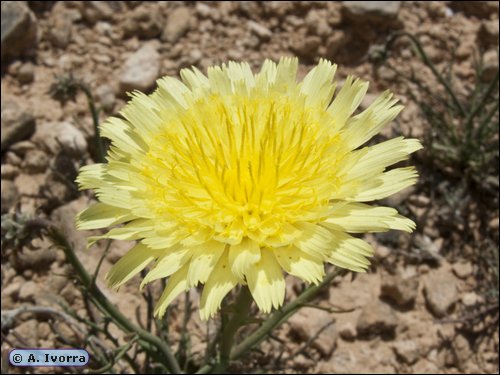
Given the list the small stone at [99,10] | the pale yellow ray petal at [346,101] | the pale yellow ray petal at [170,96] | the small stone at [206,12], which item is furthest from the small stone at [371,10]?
the pale yellow ray petal at [170,96]

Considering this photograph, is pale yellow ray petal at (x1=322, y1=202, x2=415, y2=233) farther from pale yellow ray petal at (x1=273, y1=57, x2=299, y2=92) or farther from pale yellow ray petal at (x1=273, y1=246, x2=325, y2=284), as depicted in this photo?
pale yellow ray petal at (x1=273, y1=57, x2=299, y2=92)

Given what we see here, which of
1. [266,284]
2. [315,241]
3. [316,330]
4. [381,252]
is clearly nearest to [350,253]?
[315,241]

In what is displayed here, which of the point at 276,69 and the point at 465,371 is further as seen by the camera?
the point at 465,371

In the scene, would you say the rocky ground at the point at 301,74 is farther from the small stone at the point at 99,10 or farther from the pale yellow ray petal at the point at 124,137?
the pale yellow ray petal at the point at 124,137

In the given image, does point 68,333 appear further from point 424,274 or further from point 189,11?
point 189,11

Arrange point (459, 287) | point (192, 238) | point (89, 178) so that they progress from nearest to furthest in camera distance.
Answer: point (192, 238), point (89, 178), point (459, 287)

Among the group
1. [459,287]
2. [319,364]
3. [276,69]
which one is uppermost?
[276,69]

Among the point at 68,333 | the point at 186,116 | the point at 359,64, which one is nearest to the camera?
the point at 186,116

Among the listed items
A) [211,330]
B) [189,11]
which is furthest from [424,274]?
[189,11]
